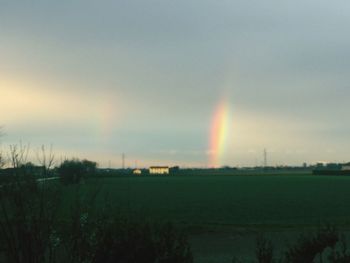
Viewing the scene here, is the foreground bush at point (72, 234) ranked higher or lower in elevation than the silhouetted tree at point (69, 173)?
lower

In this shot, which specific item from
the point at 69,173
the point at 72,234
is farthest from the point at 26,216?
the point at 69,173

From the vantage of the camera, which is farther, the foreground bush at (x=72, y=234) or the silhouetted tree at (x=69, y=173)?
the silhouetted tree at (x=69, y=173)

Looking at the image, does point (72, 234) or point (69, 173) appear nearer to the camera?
point (72, 234)

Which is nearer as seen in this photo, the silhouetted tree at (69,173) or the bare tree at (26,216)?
the bare tree at (26,216)

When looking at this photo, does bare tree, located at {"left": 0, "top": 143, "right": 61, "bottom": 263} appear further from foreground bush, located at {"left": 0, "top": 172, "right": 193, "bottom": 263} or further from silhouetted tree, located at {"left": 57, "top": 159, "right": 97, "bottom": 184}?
silhouetted tree, located at {"left": 57, "top": 159, "right": 97, "bottom": 184}

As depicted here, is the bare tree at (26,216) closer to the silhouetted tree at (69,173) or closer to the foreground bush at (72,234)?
the foreground bush at (72,234)

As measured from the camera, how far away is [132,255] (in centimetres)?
764

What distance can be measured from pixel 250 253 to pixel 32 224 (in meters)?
11.6

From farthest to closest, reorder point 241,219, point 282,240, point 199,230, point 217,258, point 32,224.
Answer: point 241,219, point 199,230, point 282,240, point 217,258, point 32,224

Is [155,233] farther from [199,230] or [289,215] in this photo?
[289,215]

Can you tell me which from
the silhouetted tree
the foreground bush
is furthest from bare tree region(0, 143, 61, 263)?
the silhouetted tree

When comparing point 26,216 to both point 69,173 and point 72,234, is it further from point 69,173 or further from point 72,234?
point 69,173

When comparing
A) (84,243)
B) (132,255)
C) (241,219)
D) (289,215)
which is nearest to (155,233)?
(132,255)

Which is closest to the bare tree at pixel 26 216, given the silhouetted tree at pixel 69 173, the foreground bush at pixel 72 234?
the foreground bush at pixel 72 234
